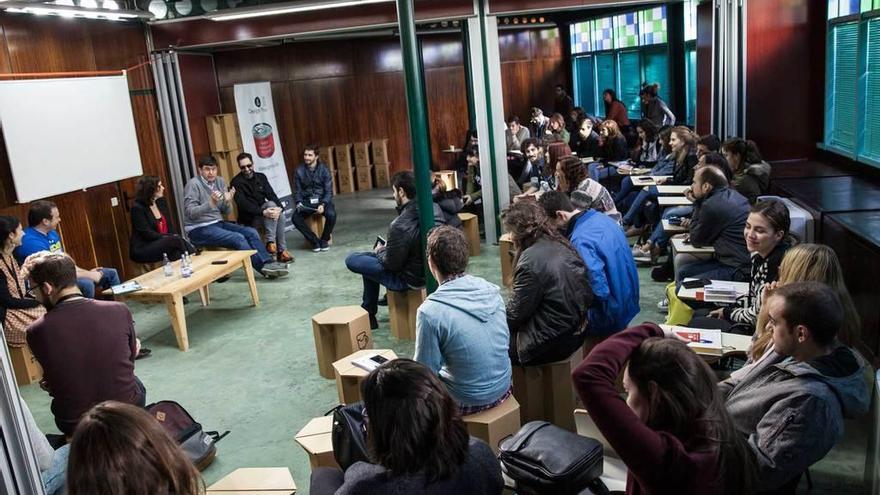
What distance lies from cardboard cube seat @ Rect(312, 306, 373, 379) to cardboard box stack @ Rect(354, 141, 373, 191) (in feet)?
28.3

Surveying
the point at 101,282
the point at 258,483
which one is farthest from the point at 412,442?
the point at 101,282

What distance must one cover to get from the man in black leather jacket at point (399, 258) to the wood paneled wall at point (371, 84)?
663 cm

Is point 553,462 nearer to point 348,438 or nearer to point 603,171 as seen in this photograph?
point 348,438

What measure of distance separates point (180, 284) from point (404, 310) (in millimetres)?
1833

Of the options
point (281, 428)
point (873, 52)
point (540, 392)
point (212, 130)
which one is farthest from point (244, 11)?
point (873, 52)

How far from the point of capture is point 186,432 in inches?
158

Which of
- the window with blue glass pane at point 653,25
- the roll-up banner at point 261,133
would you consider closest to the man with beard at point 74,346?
the roll-up banner at point 261,133

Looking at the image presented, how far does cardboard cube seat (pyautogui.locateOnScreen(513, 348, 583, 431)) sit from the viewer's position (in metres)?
3.97

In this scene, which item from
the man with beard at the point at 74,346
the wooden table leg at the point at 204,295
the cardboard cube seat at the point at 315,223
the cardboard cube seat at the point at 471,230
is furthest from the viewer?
the cardboard cube seat at the point at 315,223

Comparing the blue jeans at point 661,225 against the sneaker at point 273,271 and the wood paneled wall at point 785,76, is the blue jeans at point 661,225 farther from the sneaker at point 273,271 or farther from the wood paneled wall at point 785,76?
the sneaker at point 273,271

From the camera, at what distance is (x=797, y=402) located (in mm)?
2479

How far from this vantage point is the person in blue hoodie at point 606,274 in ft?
13.7

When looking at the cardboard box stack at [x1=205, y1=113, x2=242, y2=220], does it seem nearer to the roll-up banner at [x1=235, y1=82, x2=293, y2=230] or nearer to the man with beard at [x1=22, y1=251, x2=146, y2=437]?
the roll-up banner at [x1=235, y1=82, x2=293, y2=230]

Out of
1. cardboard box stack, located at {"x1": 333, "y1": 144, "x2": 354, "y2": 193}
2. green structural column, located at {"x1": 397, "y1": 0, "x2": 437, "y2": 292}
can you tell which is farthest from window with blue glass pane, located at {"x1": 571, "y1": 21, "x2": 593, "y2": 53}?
green structural column, located at {"x1": 397, "y1": 0, "x2": 437, "y2": 292}
